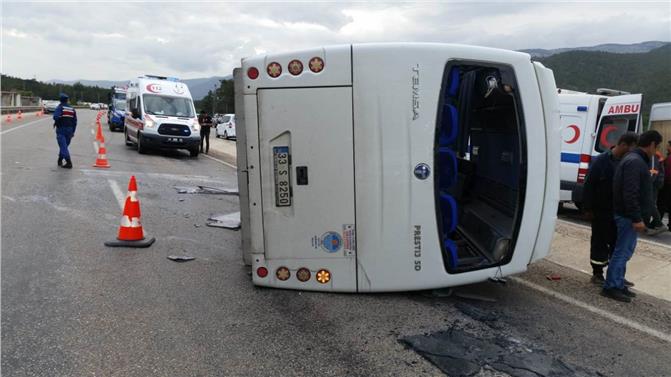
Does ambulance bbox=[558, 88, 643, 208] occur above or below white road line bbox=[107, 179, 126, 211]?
above

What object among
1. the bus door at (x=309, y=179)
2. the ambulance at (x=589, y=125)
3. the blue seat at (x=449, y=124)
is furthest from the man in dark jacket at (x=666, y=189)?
the bus door at (x=309, y=179)

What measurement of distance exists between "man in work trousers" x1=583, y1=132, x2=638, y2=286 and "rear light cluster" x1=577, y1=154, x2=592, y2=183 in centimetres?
421

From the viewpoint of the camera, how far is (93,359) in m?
3.11

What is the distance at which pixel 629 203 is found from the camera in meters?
4.62

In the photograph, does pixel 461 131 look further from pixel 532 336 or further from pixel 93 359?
pixel 93 359

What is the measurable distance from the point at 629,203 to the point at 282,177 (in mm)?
3342

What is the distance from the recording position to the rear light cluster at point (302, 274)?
4.17m

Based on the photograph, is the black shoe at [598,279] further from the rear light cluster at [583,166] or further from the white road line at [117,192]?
the white road line at [117,192]

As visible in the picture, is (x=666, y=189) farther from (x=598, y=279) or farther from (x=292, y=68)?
(x=292, y=68)

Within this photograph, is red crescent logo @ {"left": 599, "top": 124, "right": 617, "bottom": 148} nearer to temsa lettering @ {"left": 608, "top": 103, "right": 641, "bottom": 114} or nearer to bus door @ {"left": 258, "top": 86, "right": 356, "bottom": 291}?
temsa lettering @ {"left": 608, "top": 103, "right": 641, "bottom": 114}

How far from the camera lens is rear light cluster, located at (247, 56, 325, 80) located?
389cm

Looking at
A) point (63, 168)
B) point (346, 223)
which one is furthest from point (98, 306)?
point (63, 168)

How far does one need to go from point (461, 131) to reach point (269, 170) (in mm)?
3360

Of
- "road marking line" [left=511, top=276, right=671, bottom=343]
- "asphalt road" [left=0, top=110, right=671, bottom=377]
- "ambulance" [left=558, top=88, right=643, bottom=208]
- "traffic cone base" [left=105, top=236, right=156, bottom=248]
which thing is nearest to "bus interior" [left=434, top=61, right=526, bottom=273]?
"asphalt road" [left=0, top=110, right=671, bottom=377]
